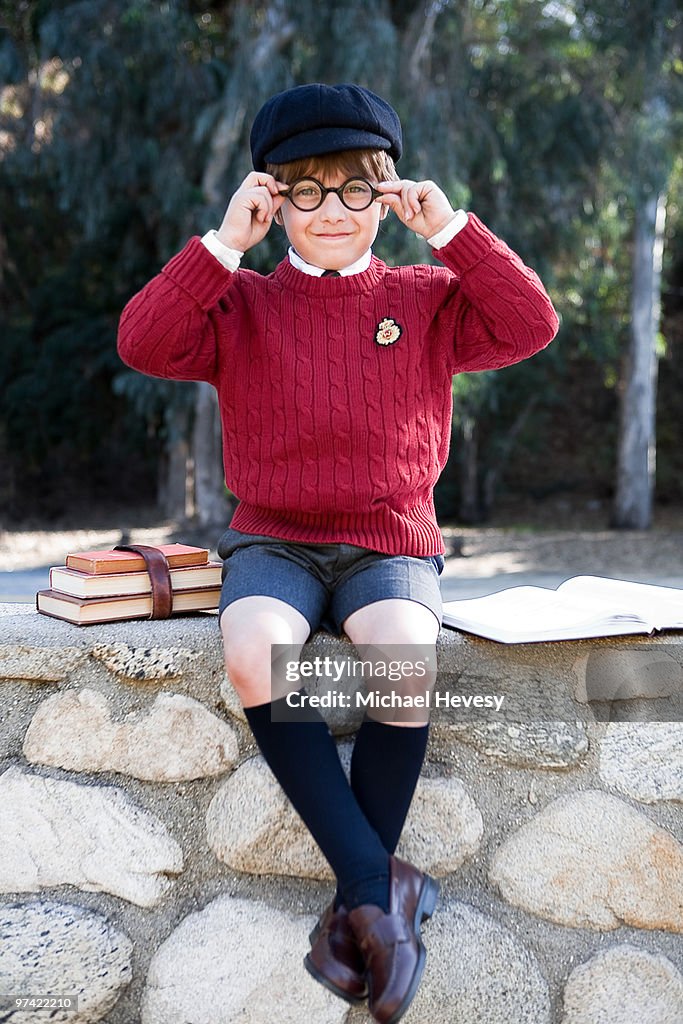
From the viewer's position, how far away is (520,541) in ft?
30.8

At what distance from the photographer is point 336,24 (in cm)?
745

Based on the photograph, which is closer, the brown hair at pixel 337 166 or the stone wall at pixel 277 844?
the stone wall at pixel 277 844

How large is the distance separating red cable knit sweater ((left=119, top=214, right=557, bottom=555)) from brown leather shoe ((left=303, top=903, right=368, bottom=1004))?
630 millimetres

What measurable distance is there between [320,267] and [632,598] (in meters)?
0.86

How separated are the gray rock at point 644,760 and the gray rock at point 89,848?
76 centimetres

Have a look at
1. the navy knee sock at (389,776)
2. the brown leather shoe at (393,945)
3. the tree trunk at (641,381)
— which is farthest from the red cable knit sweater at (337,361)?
the tree trunk at (641,381)

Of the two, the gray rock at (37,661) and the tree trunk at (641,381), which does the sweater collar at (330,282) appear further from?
the tree trunk at (641,381)

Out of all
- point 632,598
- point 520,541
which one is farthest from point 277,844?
point 520,541

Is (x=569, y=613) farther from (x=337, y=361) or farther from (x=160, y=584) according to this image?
(x=160, y=584)

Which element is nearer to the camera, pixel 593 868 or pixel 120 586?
pixel 593 868

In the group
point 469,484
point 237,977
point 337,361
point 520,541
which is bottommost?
point 520,541

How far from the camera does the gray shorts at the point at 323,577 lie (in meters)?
1.73

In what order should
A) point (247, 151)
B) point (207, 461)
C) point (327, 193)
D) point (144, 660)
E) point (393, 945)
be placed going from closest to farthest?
point (393, 945)
point (144, 660)
point (327, 193)
point (247, 151)
point (207, 461)

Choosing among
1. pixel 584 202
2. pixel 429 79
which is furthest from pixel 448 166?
pixel 584 202
